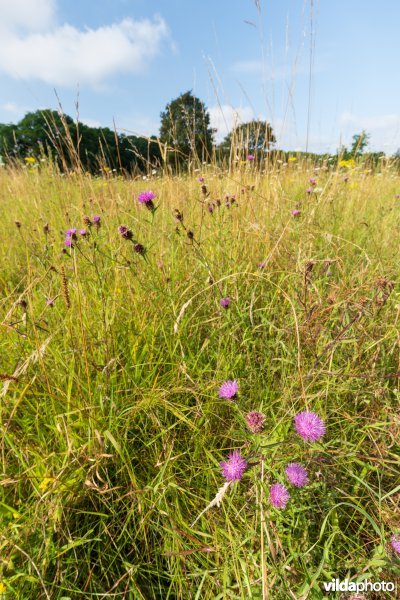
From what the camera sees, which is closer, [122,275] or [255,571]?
[255,571]

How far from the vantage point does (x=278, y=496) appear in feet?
2.05

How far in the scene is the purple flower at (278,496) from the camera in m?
0.62

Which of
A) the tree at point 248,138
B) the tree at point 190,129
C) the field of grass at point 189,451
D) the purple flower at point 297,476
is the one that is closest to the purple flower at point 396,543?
the field of grass at point 189,451

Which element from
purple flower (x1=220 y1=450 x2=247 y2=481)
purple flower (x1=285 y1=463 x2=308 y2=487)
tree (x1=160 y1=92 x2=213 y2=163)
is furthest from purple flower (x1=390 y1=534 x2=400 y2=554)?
tree (x1=160 y1=92 x2=213 y2=163)

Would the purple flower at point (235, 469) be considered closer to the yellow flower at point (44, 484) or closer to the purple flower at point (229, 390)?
the purple flower at point (229, 390)

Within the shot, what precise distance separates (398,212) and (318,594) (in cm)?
240

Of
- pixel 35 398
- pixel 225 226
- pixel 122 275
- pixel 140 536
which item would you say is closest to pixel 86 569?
pixel 140 536

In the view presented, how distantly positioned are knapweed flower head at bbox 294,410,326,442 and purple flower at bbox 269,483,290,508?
111mm

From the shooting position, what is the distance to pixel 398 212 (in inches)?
90.2

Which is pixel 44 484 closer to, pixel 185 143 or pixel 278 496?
pixel 278 496

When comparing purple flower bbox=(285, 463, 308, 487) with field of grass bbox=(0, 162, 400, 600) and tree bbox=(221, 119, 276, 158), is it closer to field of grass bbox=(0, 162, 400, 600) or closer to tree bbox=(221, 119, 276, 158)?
field of grass bbox=(0, 162, 400, 600)

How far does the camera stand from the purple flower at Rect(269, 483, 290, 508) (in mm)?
616

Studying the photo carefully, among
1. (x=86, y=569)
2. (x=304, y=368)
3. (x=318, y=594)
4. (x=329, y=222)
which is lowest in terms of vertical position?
(x=86, y=569)

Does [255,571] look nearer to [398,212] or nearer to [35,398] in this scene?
[35,398]
